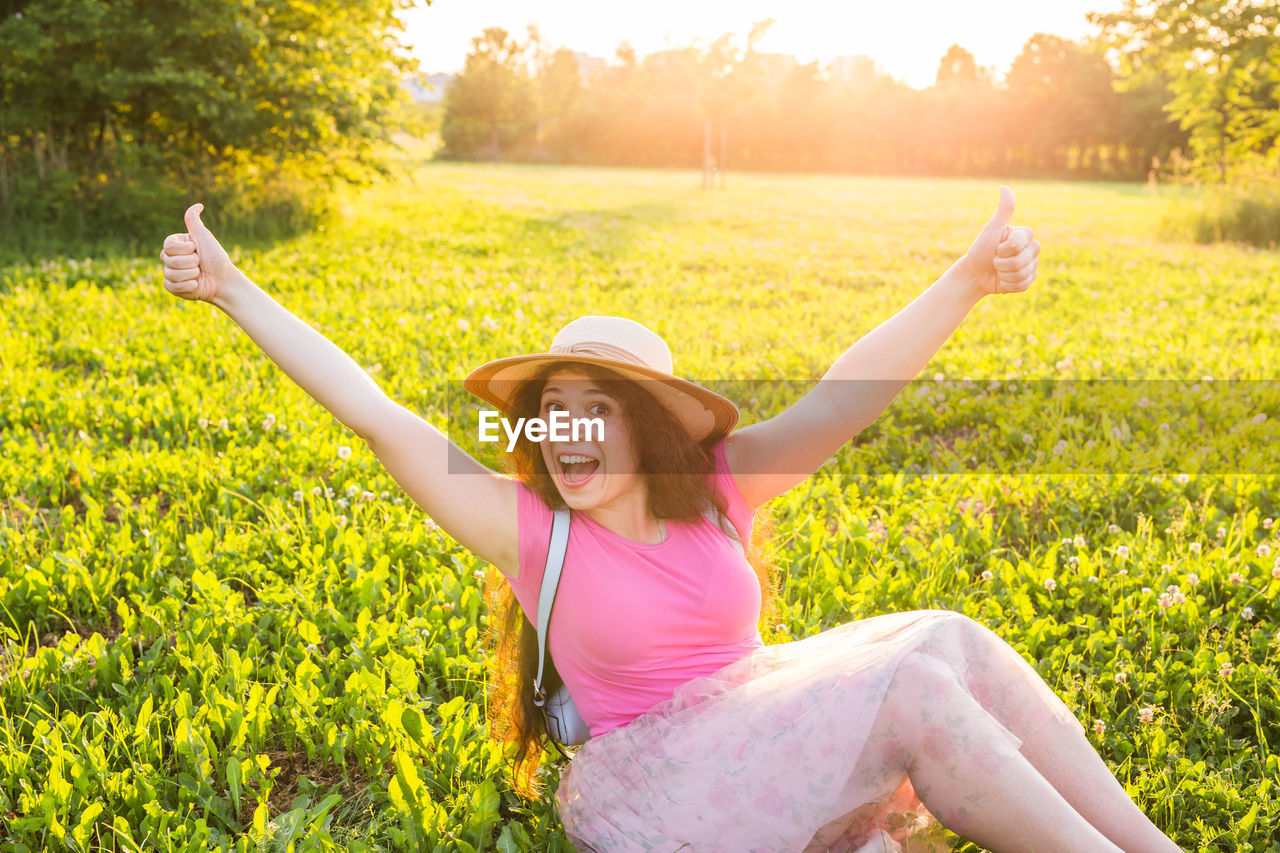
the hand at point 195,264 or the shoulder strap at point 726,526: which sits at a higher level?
the hand at point 195,264

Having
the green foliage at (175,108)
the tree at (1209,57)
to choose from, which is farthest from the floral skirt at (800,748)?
the tree at (1209,57)

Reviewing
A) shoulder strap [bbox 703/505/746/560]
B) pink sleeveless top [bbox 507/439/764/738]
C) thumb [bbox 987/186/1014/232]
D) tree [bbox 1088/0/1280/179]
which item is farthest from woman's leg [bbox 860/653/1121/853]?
tree [bbox 1088/0/1280/179]

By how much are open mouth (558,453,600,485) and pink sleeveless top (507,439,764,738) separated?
0.11 meters

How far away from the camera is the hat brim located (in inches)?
91.0

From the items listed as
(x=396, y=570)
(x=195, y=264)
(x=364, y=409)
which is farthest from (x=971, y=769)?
(x=396, y=570)

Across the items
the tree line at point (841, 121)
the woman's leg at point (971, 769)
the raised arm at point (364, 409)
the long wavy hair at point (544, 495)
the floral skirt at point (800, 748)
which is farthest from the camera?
the tree line at point (841, 121)

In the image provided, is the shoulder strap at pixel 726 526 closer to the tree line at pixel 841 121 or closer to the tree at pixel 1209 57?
the tree at pixel 1209 57

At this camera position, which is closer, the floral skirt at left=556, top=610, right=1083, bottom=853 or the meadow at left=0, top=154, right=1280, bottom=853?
the floral skirt at left=556, top=610, right=1083, bottom=853

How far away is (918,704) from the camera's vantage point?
1.99 meters

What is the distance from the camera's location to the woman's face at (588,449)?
7.71ft

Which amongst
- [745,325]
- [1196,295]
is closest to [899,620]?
[745,325]

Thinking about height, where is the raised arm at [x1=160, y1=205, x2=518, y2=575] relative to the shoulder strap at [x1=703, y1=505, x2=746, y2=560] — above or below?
above

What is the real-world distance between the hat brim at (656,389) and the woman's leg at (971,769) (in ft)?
2.55

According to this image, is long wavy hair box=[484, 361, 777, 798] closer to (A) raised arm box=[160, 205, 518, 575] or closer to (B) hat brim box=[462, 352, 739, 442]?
(B) hat brim box=[462, 352, 739, 442]
